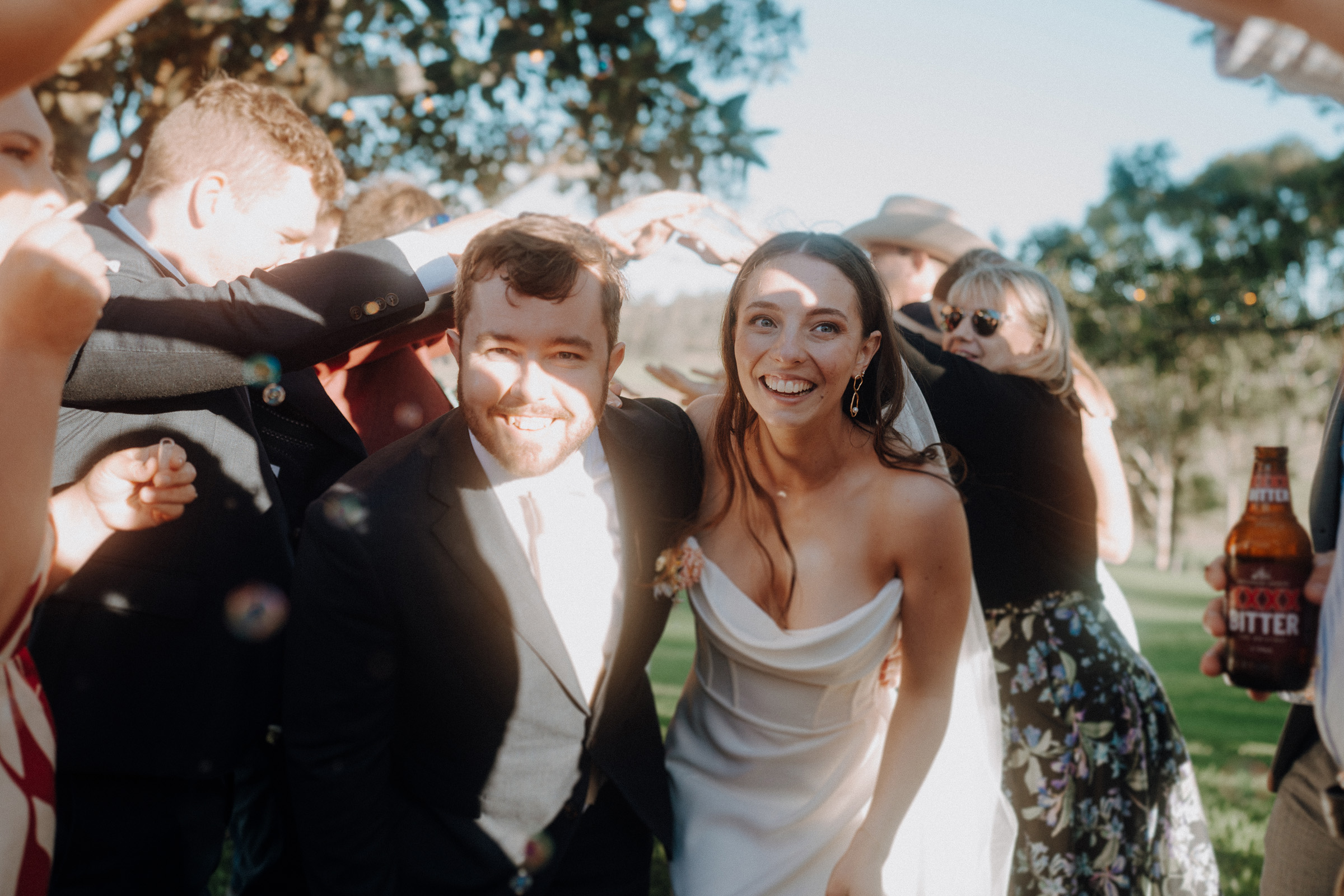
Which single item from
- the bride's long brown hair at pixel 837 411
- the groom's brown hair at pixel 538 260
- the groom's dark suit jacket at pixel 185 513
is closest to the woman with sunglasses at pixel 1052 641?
the bride's long brown hair at pixel 837 411

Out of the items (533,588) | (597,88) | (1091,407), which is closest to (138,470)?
(533,588)

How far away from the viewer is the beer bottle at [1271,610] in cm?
229

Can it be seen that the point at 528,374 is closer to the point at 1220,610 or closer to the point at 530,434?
the point at 530,434

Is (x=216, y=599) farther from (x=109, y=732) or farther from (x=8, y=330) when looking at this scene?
(x=8, y=330)

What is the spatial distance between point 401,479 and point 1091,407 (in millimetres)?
3306

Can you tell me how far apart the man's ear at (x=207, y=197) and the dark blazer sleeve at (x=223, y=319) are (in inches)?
10.0

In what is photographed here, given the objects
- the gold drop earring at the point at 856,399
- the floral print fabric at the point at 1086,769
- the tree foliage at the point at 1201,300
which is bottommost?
the floral print fabric at the point at 1086,769

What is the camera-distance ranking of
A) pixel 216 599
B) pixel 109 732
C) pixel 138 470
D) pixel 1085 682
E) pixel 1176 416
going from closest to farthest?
1. pixel 138 470
2. pixel 109 732
3. pixel 216 599
4. pixel 1085 682
5. pixel 1176 416

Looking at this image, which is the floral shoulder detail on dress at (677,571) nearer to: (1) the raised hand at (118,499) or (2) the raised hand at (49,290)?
(1) the raised hand at (118,499)

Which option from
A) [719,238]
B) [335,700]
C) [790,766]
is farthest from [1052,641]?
[335,700]

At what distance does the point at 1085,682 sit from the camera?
3.43 meters

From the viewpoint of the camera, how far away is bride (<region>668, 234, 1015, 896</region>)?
2.54m

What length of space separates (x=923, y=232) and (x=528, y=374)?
3042 mm

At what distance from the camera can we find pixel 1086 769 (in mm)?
3373
